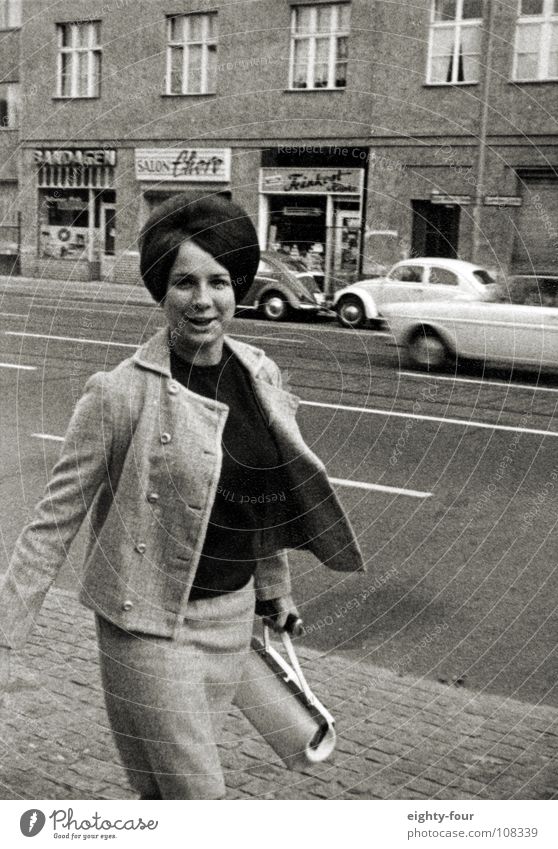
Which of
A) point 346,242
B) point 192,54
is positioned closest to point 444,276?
point 346,242

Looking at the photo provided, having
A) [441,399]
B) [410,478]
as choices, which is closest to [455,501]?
[410,478]

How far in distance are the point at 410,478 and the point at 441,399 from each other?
1863 millimetres

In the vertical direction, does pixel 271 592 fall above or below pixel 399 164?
below

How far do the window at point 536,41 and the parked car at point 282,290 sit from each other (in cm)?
84

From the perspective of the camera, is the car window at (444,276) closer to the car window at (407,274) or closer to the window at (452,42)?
the car window at (407,274)

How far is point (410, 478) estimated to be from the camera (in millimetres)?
6215

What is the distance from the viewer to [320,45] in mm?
2707

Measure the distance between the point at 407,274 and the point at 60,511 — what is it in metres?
1.59

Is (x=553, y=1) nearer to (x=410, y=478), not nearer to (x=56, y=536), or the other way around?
(x=56, y=536)

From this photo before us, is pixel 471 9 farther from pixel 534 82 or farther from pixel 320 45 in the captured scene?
pixel 320 45

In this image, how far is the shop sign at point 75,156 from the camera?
9.29 feet

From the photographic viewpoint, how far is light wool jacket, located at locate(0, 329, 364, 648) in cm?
210
